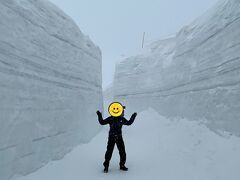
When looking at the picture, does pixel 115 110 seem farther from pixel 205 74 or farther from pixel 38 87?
pixel 205 74

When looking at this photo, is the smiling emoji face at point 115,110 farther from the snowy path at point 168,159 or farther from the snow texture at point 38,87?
the snow texture at point 38,87

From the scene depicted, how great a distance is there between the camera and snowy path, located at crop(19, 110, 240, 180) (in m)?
4.78

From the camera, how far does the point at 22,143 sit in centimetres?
493

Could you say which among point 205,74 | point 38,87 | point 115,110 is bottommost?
point 115,110

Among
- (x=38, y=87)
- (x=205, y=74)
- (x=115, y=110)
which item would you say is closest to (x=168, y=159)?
(x=115, y=110)

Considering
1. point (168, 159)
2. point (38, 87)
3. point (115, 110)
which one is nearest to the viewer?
point (38, 87)

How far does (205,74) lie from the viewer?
24.4ft

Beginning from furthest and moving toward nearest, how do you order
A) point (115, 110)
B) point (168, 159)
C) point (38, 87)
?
point (168, 159) → point (115, 110) → point (38, 87)

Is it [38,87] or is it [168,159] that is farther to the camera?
[168,159]

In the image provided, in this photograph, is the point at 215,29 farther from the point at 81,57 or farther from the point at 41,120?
the point at 41,120

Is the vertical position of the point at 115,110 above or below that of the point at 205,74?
below

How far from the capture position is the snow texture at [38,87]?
4.56 m

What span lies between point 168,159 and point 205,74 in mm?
3033

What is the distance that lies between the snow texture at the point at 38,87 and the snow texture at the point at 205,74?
3969 millimetres
